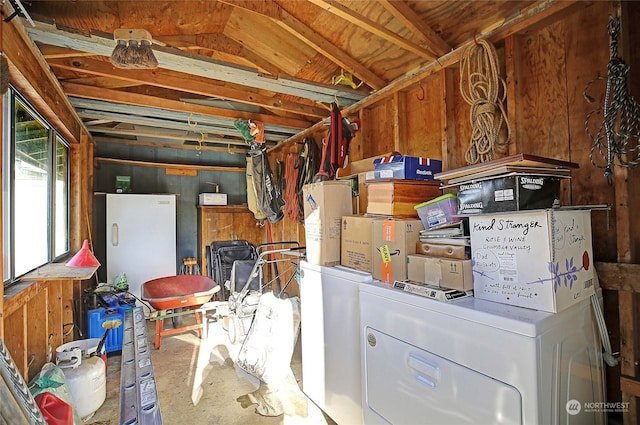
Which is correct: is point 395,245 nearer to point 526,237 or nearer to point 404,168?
point 404,168

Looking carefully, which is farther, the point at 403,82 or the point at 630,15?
the point at 403,82

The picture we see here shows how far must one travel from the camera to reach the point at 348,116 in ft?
10.4

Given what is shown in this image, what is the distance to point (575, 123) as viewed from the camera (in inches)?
64.4

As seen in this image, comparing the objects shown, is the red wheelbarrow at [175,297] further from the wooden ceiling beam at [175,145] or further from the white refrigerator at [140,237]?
the wooden ceiling beam at [175,145]

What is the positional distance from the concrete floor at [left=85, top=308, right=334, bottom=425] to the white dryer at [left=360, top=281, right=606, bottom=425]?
1001mm

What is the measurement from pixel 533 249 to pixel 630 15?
126 centimetres

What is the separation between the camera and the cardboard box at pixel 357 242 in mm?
1889

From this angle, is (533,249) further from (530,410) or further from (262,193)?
(262,193)

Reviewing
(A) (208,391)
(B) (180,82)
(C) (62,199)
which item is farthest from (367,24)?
(C) (62,199)

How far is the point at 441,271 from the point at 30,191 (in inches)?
106

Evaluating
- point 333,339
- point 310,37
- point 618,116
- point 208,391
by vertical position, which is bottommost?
point 208,391

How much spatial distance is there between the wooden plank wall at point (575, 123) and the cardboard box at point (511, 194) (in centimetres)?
37

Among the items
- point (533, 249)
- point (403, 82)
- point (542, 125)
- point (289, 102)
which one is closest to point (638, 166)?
point (542, 125)

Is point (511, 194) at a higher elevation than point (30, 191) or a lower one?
lower
